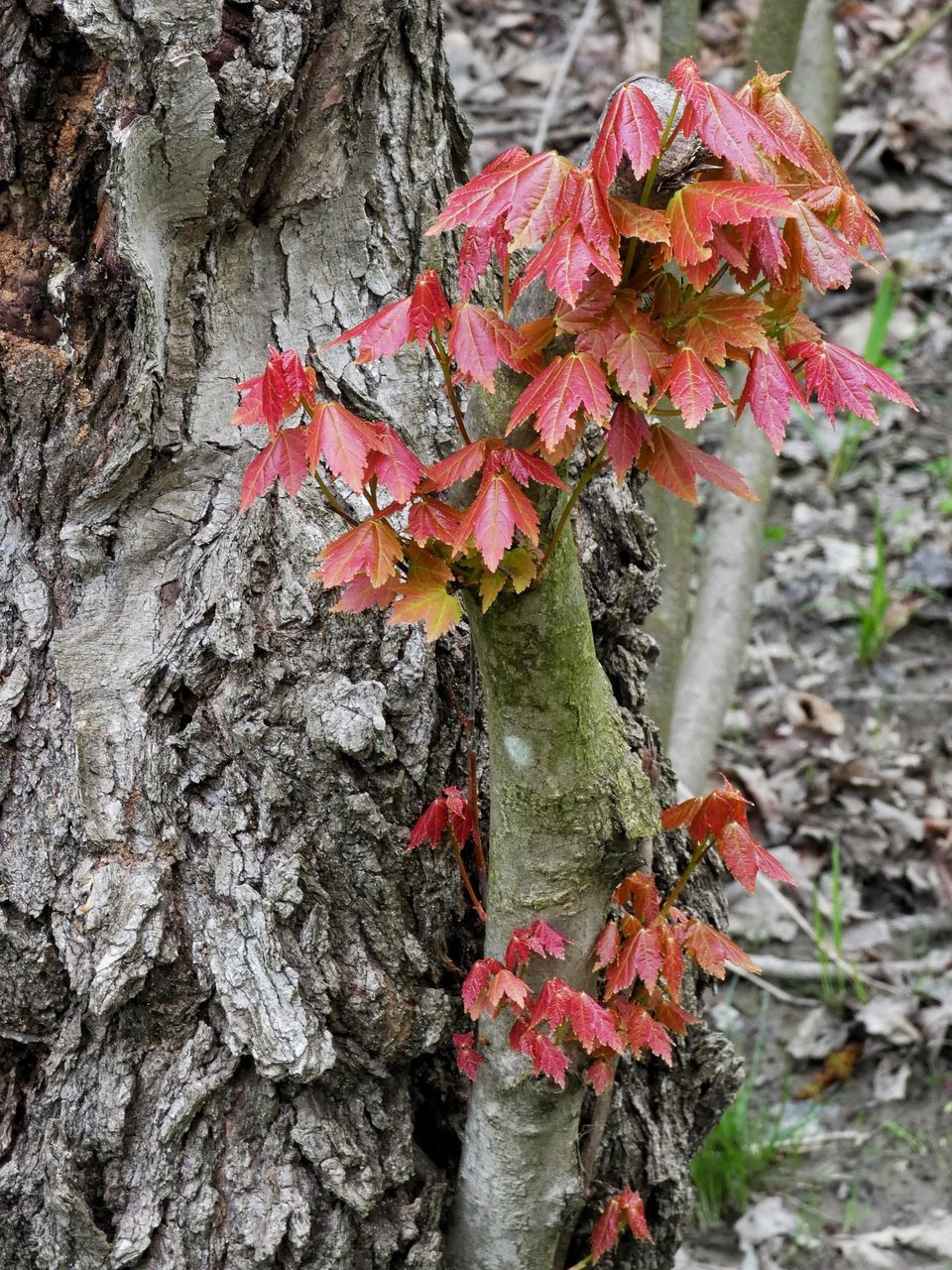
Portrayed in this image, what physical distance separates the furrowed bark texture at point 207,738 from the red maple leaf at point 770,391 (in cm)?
60

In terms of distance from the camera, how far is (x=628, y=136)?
0.98 meters

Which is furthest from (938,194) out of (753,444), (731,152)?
(731,152)

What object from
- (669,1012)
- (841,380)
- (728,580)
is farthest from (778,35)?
(669,1012)

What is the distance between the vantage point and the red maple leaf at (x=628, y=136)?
0.98 metres

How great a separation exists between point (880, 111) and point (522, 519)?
4624mm

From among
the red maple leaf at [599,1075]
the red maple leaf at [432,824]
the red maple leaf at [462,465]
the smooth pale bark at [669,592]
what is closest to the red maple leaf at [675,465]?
the red maple leaf at [462,465]

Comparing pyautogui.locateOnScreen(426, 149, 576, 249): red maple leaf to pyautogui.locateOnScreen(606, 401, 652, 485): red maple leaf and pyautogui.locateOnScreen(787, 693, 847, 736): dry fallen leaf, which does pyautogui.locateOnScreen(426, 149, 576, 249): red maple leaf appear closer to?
pyautogui.locateOnScreen(606, 401, 652, 485): red maple leaf

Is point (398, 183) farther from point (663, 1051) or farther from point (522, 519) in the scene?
point (663, 1051)

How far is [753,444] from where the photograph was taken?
2.99m

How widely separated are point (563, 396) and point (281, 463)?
31 cm

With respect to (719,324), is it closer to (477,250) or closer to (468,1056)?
(477,250)

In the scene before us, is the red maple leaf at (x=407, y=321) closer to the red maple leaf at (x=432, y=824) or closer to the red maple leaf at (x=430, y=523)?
the red maple leaf at (x=430, y=523)

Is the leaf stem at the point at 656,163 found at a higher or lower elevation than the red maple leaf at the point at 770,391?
higher

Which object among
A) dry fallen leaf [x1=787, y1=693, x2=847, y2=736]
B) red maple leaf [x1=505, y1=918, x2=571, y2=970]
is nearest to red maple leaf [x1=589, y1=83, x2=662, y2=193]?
red maple leaf [x1=505, y1=918, x2=571, y2=970]
